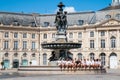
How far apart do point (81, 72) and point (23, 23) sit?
191ft

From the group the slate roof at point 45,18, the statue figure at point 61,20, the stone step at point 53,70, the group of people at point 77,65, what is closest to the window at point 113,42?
the slate roof at point 45,18

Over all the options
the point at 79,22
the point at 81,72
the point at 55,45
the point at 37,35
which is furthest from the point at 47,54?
the point at 81,72

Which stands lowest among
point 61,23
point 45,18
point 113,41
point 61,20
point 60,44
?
point 60,44

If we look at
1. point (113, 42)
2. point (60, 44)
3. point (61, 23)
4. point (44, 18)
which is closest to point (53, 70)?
point (60, 44)

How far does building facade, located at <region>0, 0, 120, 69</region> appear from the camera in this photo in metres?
92.4

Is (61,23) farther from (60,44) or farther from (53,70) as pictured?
(53,70)

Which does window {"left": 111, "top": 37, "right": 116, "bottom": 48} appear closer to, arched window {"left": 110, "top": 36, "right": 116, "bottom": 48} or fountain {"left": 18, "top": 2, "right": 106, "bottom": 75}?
arched window {"left": 110, "top": 36, "right": 116, "bottom": 48}

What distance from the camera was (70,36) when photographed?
318 feet

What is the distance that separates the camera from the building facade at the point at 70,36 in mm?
92375

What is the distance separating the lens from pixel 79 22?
96.9 m

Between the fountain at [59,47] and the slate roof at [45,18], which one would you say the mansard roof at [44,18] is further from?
the fountain at [59,47]

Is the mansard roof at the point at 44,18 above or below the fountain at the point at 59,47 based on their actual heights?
above

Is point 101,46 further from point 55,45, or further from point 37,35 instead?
point 55,45

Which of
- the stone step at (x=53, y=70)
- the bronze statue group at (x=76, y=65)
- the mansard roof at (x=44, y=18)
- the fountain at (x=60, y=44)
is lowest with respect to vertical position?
the stone step at (x=53, y=70)
